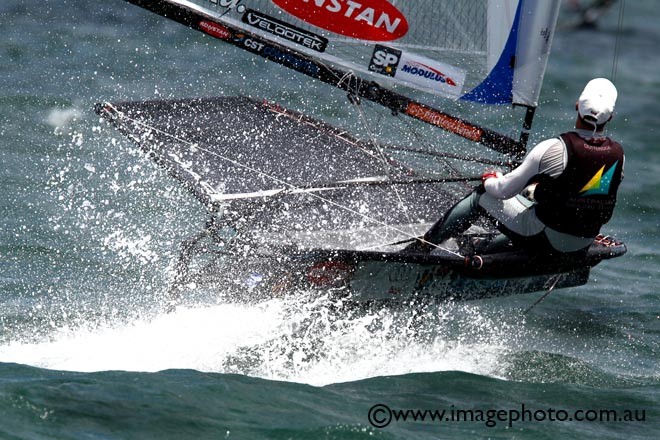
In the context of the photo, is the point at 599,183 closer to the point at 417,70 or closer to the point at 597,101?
the point at 597,101

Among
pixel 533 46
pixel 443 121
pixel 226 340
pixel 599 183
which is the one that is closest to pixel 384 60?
pixel 443 121

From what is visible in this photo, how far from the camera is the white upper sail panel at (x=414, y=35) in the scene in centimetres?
571

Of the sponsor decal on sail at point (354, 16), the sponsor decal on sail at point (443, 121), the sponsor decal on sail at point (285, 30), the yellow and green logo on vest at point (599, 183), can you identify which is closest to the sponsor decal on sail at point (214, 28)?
the sponsor decal on sail at point (285, 30)

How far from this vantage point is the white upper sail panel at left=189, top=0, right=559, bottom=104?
5711 mm

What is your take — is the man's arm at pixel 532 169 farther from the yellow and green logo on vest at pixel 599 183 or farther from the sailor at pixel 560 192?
the yellow and green logo on vest at pixel 599 183

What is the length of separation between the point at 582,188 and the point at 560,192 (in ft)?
0.35

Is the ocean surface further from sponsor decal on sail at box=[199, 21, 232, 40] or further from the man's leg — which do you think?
sponsor decal on sail at box=[199, 21, 232, 40]

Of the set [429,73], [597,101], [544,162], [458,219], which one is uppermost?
[429,73]

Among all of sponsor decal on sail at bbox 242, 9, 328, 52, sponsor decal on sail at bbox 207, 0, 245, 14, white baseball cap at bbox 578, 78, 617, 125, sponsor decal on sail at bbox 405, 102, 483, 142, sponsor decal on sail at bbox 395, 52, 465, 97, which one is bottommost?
white baseball cap at bbox 578, 78, 617, 125

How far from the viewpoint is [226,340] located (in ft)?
18.2

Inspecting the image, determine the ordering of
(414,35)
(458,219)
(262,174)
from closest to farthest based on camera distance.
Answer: (458,219) < (414,35) < (262,174)

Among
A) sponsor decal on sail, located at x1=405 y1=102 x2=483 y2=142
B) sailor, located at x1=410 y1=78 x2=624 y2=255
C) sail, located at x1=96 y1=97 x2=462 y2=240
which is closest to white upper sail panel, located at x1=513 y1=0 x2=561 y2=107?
sponsor decal on sail, located at x1=405 y1=102 x2=483 y2=142

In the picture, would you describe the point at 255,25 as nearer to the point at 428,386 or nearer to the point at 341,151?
the point at 341,151

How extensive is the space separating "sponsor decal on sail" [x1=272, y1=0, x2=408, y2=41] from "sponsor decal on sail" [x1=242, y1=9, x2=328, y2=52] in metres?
0.07
